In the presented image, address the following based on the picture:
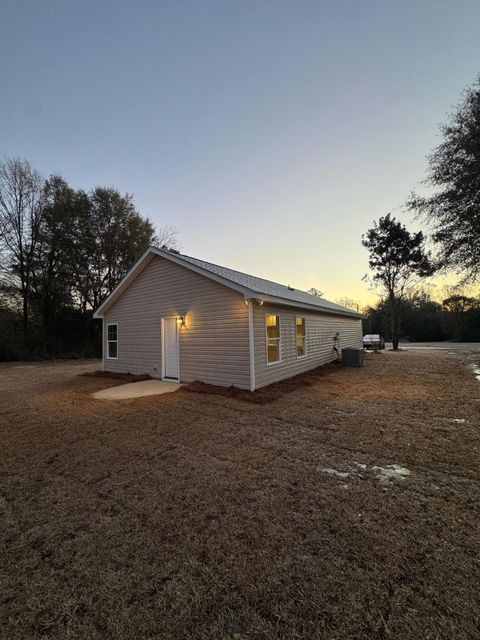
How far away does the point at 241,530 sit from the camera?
2.16 metres

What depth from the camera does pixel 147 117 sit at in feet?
33.4

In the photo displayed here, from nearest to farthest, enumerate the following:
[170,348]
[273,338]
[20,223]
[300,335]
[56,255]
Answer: [273,338]
[170,348]
[300,335]
[20,223]
[56,255]

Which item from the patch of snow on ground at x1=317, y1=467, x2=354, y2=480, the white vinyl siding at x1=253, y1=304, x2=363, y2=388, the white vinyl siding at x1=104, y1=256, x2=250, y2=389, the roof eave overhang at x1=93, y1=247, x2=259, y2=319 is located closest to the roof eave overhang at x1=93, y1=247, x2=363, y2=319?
the roof eave overhang at x1=93, y1=247, x2=259, y2=319

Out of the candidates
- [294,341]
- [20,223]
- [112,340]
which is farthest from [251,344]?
[20,223]

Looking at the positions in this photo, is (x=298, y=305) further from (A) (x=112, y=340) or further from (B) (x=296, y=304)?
(A) (x=112, y=340)

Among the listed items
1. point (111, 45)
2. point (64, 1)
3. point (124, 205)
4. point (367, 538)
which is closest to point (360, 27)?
point (111, 45)

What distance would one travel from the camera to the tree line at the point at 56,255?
680 inches

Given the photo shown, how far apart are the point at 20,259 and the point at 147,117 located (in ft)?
44.6

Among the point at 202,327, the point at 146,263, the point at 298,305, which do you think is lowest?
the point at 202,327

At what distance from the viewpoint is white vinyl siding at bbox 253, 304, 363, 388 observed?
24.1 feet

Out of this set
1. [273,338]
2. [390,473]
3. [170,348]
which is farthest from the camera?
[170,348]

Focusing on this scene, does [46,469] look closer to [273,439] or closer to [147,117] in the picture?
[273,439]

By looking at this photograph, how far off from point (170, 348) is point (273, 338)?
3.43 metres

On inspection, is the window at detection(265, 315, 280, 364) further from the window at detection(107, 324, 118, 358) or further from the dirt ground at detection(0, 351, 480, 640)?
the window at detection(107, 324, 118, 358)
